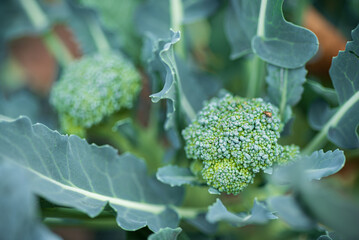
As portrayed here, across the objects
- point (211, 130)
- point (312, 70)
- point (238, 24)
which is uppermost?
point (238, 24)

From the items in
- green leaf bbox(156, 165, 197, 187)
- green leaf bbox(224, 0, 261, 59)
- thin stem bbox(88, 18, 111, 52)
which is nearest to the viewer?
green leaf bbox(156, 165, 197, 187)

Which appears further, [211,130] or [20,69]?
[20,69]

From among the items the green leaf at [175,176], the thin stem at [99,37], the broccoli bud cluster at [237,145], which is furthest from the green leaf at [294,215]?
the thin stem at [99,37]

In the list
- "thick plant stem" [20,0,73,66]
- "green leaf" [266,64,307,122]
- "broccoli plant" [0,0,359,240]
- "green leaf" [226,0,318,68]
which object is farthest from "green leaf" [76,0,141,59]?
"green leaf" [266,64,307,122]

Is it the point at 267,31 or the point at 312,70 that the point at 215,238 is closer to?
the point at 267,31

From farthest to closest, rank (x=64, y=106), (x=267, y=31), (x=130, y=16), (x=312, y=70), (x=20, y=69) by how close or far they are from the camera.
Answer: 1. (x=20, y=69)
2. (x=312, y=70)
3. (x=130, y=16)
4. (x=64, y=106)
5. (x=267, y=31)

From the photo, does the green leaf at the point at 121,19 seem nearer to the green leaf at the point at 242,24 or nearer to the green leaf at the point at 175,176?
the green leaf at the point at 242,24

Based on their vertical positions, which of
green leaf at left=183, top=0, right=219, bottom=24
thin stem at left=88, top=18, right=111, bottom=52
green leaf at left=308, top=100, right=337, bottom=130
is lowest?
green leaf at left=308, top=100, right=337, bottom=130

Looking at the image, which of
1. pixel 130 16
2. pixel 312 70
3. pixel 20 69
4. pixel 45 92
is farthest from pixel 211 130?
pixel 20 69

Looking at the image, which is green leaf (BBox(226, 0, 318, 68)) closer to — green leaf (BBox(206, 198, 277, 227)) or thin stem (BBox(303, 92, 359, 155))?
thin stem (BBox(303, 92, 359, 155))
